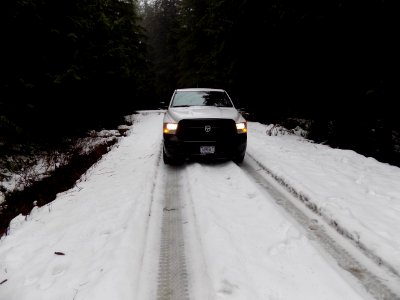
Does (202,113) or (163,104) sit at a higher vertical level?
(163,104)

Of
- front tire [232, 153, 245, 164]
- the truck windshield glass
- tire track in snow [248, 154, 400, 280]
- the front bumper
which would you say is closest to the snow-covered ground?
tire track in snow [248, 154, 400, 280]

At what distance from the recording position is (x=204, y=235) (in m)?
4.58

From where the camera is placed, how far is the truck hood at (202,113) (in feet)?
26.3

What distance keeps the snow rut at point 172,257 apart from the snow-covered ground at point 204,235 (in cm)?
5

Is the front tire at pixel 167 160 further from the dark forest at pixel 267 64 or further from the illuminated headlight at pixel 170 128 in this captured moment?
the dark forest at pixel 267 64

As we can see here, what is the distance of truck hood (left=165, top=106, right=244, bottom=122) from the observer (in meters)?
8.03

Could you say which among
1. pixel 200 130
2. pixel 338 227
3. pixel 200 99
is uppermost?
pixel 200 99

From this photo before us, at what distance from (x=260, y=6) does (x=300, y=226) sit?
1397 cm

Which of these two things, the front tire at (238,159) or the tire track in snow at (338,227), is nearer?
the tire track in snow at (338,227)

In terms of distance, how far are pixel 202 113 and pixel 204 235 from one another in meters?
4.19

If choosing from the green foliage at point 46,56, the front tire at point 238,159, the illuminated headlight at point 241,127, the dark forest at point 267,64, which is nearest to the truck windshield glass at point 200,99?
the illuminated headlight at point 241,127

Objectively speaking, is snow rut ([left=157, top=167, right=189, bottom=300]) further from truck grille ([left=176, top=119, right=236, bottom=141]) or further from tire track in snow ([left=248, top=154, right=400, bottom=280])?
tire track in snow ([left=248, top=154, right=400, bottom=280])

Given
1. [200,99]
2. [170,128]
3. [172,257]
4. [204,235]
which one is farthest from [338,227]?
[200,99]

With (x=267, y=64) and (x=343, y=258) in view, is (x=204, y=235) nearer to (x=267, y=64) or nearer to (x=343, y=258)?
(x=343, y=258)
